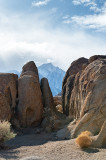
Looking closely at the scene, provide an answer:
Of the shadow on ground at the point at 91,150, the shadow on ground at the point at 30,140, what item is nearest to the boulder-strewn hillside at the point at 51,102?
the shadow on ground at the point at 30,140

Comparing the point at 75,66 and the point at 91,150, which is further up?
the point at 75,66

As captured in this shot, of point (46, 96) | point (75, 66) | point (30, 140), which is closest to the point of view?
point (30, 140)

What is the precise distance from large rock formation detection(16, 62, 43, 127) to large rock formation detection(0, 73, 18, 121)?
567mm

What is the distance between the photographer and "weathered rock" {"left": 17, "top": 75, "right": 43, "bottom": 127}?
20.8 metres

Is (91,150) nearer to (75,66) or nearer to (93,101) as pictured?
(93,101)

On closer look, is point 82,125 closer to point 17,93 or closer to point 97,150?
point 97,150

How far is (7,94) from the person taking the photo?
2125 cm

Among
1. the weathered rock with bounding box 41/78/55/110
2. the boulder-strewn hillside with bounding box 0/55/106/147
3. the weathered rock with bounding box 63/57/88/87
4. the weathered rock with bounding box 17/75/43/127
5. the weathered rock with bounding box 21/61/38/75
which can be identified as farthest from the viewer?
the weathered rock with bounding box 63/57/88/87

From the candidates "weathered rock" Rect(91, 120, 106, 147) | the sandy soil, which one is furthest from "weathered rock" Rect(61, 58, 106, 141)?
the sandy soil

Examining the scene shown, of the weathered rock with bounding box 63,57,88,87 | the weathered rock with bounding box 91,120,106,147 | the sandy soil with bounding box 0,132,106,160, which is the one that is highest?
the weathered rock with bounding box 63,57,88,87

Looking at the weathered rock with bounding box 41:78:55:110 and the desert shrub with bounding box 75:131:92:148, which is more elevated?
the weathered rock with bounding box 41:78:55:110

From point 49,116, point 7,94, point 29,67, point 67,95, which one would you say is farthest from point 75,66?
point 7,94

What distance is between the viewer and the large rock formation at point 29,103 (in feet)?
68.4

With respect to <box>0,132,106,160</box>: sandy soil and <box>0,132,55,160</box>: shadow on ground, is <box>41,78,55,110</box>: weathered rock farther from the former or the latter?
<box>0,132,106,160</box>: sandy soil
